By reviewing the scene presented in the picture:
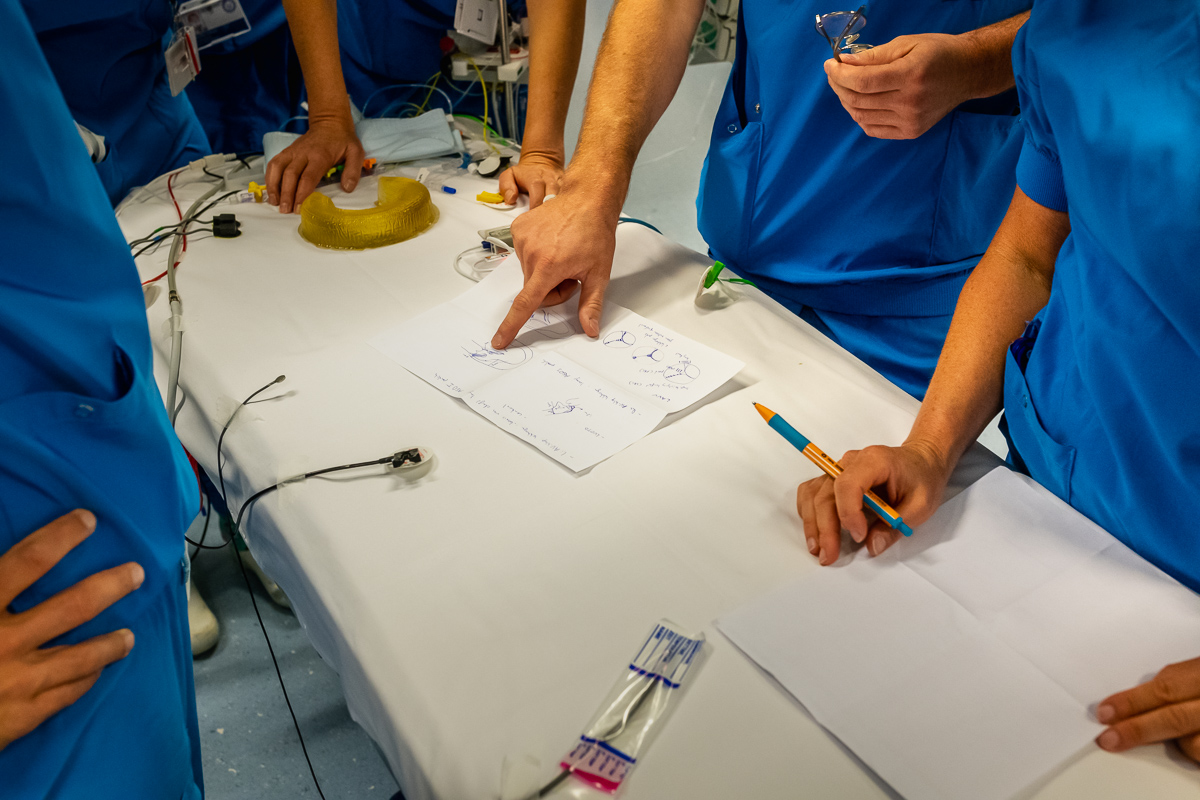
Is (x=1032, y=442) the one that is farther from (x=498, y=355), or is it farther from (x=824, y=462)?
(x=498, y=355)

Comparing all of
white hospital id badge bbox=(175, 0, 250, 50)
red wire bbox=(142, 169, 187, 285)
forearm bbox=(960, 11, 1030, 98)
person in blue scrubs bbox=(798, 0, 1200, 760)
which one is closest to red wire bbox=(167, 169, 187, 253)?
red wire bbox=(142, 169, 187, 285)

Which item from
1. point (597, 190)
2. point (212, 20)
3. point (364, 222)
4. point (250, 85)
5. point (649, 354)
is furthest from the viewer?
point (250, 85)

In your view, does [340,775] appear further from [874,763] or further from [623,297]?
[874,763]

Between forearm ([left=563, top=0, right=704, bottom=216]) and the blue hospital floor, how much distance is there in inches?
44.0

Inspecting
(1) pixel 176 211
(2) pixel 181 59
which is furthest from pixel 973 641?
(2) pixel 181 59

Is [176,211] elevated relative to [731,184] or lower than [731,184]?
lower

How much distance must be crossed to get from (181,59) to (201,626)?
4.07 ft

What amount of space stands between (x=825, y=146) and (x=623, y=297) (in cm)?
41

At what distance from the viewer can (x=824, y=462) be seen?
2.63 feet

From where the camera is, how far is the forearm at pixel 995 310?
0.89m

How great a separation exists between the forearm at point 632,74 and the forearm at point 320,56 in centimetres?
64

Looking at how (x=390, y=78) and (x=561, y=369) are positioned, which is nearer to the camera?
(x=561, y=369)

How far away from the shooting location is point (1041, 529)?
78 centimetres

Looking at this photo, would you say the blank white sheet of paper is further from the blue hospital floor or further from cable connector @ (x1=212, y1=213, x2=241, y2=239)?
cable connector @ (x1=212, y1=213, x2=241, y2=239)
